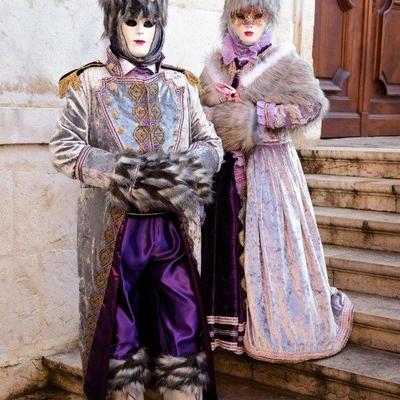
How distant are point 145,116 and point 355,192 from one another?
1.93m

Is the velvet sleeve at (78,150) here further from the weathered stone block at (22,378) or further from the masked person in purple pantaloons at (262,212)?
the weathered stone block at (22,378)

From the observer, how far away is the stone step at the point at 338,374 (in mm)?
3094

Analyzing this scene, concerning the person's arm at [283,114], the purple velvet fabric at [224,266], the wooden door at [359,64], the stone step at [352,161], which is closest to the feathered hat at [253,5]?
the person's arm at [283,114]

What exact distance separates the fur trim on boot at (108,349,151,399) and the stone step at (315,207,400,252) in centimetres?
172

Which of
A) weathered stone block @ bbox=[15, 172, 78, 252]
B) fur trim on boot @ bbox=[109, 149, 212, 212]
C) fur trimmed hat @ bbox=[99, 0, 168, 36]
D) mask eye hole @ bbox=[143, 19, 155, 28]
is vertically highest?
fur trimmed hat @ bbox=[99, 0, 168, 36]

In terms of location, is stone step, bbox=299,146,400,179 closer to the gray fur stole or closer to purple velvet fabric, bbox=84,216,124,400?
the gray fur stole

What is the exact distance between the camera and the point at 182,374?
2.81m

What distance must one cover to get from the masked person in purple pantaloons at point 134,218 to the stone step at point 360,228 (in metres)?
1.45

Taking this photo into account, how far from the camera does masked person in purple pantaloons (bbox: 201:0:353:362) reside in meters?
3.27

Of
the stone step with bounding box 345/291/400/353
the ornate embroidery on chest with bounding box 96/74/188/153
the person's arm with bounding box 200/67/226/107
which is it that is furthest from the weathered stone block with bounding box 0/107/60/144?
the stone step with bounding box 345/291/400/353

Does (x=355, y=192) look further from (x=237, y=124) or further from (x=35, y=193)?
(x=35, y=193)

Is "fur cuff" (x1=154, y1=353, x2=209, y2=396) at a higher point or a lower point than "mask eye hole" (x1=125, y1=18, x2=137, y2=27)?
lower

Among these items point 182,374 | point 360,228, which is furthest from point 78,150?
point 360,228

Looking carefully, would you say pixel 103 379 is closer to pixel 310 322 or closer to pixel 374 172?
pixel 310 322
